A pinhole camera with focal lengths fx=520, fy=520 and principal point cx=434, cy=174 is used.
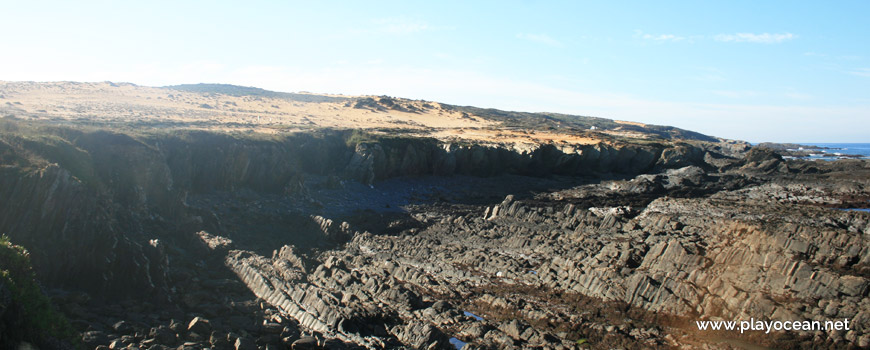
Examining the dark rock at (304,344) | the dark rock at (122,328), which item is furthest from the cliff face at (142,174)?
the dark rock at (304,344)

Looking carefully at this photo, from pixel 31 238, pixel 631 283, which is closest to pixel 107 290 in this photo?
pixel 31 238

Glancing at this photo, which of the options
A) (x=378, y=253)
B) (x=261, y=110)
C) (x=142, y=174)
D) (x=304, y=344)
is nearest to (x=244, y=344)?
(x=304, y=344)

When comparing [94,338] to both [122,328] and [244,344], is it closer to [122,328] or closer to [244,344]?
[122,328]

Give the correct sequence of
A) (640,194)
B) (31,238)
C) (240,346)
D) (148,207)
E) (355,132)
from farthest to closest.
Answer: (355,132), (640,194), (148,207), (31,238), (240,346)

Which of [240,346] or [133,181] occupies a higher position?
[133,181]

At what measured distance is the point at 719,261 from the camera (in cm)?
1819

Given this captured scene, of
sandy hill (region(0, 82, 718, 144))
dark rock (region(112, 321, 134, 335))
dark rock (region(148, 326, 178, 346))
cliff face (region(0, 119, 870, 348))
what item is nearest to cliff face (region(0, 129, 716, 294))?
cliff face (region(0, 119, 870, 348))

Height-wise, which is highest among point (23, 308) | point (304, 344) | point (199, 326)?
point (23, 308)

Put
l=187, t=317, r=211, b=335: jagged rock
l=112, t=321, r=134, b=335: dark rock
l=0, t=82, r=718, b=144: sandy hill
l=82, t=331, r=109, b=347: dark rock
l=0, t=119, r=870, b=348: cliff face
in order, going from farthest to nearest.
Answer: l=0, t=82, r=718, b=144: sandy hill, l=0, t=119, r=870, b=348: cliff face, l=187, t=317, r=211, b=335: jagged rock, l=112, t=321, r=134, b=335: dark rock, l=82, t=331, r=109, b=347: dark rock

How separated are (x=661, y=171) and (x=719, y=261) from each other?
40317 millimetres

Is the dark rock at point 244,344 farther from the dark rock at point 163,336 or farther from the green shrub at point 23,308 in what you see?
the green shrub at point 23,308

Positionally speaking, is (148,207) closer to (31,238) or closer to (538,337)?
(31,238)

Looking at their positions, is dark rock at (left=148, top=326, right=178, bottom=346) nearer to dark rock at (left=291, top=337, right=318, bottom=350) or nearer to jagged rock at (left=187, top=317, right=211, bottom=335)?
jagged rock at (left=187, top=317, right=211, bottom=335)

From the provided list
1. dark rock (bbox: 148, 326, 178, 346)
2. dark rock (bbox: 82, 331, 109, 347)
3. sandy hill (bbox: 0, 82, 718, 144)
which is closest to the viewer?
dark rock (bbox: 82, 331, 109, 347)
